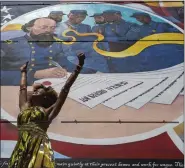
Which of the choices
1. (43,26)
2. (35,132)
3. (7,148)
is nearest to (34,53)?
(43,26)

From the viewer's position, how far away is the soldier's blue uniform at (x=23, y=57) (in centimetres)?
881

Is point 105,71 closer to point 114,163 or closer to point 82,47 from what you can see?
point 82,47

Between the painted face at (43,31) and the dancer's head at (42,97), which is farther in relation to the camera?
the painted face at (43,31)

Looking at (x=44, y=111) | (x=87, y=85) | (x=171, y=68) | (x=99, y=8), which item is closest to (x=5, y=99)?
(x=87, y=85)

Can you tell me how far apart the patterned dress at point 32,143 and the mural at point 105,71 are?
199 inches

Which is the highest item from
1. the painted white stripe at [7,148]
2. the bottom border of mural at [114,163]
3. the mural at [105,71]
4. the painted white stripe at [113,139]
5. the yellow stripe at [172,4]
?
the yellow stripe at [172,4]

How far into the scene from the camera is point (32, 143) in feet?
10.8

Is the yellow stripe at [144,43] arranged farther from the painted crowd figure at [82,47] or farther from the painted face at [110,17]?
the painted face at [110,17]

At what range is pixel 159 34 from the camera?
9031mm

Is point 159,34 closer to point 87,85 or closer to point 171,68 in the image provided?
point 171,68

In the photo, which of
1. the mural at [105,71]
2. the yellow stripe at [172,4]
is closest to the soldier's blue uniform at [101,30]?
the mural at [105,71]

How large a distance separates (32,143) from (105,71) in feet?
18.2

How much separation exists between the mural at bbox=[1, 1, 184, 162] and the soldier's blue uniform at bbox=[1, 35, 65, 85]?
2 cm

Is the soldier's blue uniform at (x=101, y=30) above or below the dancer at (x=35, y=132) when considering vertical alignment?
below
